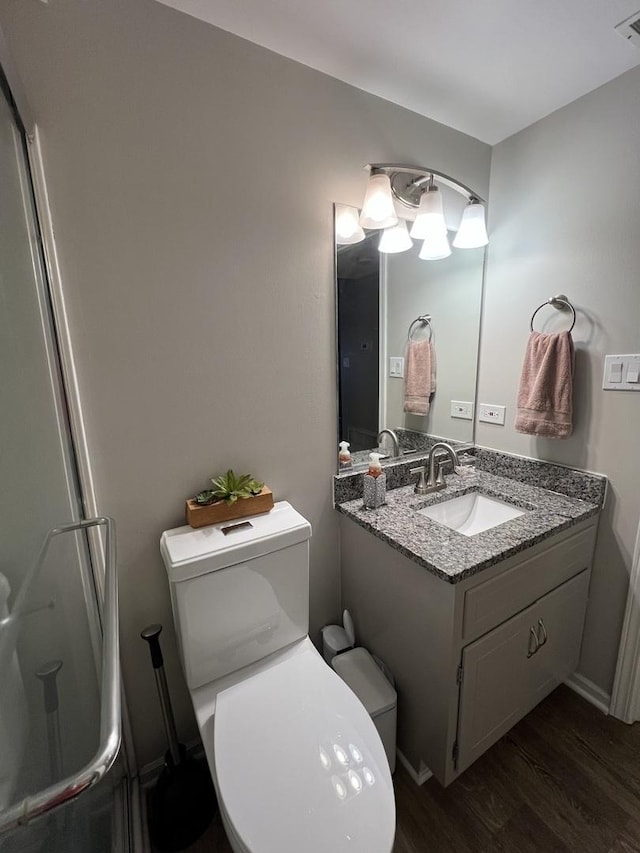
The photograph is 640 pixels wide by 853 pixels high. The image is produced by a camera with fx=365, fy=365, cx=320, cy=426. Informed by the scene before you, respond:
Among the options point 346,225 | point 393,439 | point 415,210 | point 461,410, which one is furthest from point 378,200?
point 461,410

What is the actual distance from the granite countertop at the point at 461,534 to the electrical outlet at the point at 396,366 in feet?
1.63

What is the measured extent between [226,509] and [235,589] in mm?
240

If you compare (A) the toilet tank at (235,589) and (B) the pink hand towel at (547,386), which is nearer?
(A) the toilet tank at (235,589)

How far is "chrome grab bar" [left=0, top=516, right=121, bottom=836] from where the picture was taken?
377mm

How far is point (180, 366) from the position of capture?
1.12 m

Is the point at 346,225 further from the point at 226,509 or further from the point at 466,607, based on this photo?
the point at 466,607

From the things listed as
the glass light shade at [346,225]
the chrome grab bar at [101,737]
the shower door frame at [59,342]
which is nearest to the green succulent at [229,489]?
the shower door frame at [59,342]

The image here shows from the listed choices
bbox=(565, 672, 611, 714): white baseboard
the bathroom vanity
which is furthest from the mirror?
bbox=(565, 672, 611, 714): white baseboard

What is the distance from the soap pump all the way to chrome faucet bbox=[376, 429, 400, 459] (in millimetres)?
174

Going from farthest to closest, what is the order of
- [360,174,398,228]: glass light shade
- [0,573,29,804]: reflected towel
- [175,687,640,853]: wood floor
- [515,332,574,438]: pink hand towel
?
[515,332,574,438]: pink hand towel, [360,174,398,228]: glass light shade, [175,687,640,853]: wood floor, [0,573,29,804]: reflected towel

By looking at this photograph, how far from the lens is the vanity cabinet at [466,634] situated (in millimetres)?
1079

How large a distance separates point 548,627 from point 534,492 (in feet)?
1.65

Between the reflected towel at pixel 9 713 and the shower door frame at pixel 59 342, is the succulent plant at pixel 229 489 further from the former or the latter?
the reflected towel at pixel 9 713

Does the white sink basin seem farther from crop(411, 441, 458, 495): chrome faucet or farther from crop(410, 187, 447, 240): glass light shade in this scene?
crop(410, 187, 447, 240): glass light shade
